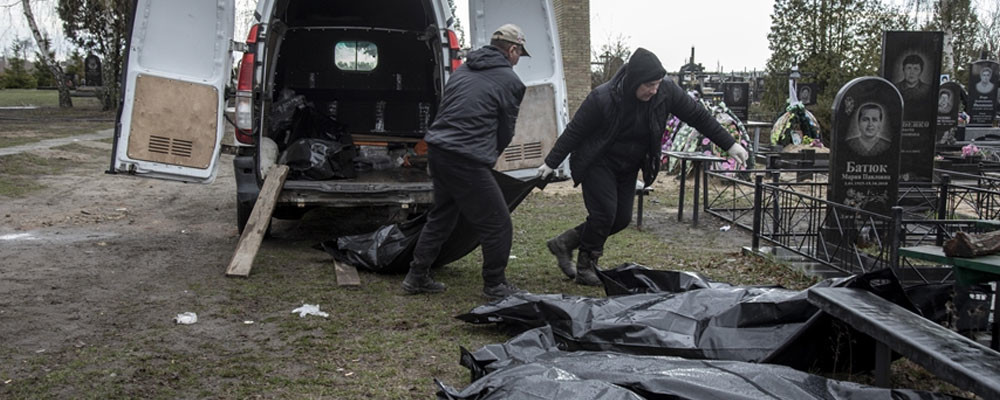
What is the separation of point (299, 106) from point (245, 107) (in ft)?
5.92

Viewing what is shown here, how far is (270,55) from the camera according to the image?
25.3ft

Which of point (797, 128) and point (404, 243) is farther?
point (797, 128)

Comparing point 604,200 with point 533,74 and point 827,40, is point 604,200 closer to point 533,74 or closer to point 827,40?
point 533,74

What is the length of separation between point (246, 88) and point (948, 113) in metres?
16.2

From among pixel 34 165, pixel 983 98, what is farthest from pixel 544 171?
pixel 983 98

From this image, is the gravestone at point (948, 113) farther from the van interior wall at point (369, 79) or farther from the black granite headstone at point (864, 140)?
the van interior wall at point (369, 79)

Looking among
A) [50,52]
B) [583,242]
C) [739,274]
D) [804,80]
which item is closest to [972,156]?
[804,80]

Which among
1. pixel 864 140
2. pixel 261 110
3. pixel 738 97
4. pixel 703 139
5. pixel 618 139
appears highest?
pixel 738 97

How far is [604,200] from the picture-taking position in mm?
6055

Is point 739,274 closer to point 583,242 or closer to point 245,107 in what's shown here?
point 583,242

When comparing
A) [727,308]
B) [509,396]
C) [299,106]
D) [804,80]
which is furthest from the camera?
[804,80]

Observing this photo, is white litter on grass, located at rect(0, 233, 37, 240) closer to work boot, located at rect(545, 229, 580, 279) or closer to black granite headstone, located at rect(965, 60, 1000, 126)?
work boot, located at rect(545, 229, 580, 279)

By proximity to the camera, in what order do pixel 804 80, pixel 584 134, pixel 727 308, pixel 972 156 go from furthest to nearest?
pixel 804 80 → pixel 972 156 → pixel 584 134 → pixel 727 308

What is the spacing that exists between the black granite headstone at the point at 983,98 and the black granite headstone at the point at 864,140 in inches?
676
